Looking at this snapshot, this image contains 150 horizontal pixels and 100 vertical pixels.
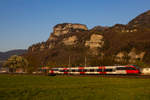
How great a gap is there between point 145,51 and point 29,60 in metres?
92.6

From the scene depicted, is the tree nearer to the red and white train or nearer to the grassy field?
the red and white train

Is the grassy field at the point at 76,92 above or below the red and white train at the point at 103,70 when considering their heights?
below

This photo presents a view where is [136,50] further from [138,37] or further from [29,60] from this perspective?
[29,60]

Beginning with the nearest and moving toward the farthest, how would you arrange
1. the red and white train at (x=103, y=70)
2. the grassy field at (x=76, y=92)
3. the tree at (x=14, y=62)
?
the grassy field at (x=76, y=92)
the red and white train at (x=103, y=70)
the tree at (x=14, y=62)

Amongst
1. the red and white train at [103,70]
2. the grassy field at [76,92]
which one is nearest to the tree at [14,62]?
the red and white train at [103,70]

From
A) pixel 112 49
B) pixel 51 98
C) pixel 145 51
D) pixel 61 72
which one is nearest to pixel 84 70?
pixel 61 72

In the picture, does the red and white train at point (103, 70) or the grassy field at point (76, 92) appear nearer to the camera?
the grassy field at point (76, 92)

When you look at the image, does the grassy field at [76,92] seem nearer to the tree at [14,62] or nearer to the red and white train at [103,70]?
the red and white train at [103,70]

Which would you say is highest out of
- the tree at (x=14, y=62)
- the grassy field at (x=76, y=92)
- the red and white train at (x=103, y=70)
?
the tree at (x=14, y=62)

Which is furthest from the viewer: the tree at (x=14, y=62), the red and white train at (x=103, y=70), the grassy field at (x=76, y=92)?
the tree at (x=14, y=62)

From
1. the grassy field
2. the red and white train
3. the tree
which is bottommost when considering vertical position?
the grassy field

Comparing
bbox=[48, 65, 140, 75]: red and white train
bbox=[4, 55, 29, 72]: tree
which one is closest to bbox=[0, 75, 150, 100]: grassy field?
bbox=[48, 65, 140, 75]: red and white train

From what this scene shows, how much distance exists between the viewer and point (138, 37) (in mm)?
196625

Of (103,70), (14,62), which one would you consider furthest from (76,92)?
(14,62)
